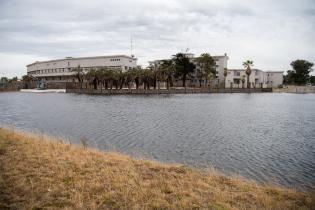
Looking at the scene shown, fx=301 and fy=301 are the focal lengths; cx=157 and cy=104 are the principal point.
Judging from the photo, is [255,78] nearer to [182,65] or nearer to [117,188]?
[182,65]

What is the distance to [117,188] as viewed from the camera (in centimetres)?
852

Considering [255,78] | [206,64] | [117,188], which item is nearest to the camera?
[117,188]

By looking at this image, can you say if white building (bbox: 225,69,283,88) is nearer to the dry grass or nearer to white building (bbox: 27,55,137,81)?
white building (bbox: 27,55,137,81)

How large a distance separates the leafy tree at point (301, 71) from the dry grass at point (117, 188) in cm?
15314

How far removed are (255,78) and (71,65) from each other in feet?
247

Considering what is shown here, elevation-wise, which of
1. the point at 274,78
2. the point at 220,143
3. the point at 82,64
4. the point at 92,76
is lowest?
the point at 220,143

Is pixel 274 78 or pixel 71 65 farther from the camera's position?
pixel 274 78

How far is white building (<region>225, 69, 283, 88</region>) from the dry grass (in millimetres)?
103403

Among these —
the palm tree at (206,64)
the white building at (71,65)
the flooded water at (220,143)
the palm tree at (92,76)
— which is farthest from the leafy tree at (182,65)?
the flooded water at (220,143)

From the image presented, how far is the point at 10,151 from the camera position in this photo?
40.9 feet

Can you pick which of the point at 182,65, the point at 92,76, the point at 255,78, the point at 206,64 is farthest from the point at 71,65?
the point at 255,78

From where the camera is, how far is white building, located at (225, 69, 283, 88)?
11569cm

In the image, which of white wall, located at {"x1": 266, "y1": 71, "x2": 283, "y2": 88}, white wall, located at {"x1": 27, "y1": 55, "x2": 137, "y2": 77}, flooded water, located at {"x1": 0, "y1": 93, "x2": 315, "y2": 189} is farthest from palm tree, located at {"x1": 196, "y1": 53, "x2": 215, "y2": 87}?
flooded water, located at {"x1": 0, "y1": 93, "x2": 315, "y2": 189}

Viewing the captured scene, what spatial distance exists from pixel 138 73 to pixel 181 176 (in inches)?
3340
